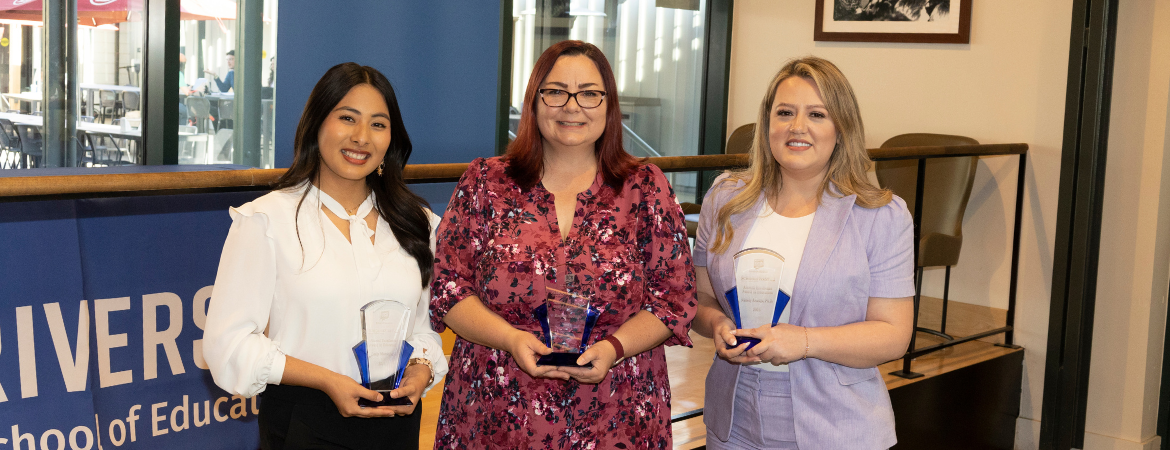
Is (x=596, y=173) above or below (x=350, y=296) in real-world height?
above

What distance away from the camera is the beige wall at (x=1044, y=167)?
15.0 feet

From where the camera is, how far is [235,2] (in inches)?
198

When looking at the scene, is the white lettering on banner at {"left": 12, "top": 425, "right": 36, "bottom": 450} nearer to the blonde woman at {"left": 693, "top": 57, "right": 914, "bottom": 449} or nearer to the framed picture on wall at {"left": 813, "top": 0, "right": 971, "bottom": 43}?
the blonde woman at {"left": 693, "top": 57, "right": 914, "bottom": 449}

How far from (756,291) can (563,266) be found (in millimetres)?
385

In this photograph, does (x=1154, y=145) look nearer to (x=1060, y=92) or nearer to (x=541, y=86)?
(x=1060, y=92)

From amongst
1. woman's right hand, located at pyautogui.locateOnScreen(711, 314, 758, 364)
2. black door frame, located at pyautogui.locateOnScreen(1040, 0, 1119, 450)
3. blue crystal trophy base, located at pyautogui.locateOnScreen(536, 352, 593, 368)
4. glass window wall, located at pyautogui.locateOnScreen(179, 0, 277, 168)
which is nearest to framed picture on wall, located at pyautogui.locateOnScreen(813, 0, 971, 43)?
black door frame, located at pyautogui.locateOnScreen(1040, 0, 1119, 450)

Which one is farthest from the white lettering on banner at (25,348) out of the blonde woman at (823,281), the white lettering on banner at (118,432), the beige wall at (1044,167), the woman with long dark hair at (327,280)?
the beige wall at (1044,167)

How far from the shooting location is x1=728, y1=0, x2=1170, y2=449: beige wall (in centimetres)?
459

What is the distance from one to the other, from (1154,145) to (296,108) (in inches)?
154

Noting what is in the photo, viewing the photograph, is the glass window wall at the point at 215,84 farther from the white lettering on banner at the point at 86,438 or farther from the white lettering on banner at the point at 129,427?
the white lettering on banner at the point at 86,438

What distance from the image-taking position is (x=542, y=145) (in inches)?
76.5

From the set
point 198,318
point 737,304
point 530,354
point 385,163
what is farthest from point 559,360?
point 198,318

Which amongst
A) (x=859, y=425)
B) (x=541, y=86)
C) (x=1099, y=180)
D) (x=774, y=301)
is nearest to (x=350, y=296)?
(x=541, y=86)

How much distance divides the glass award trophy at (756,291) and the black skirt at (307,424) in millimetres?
718
